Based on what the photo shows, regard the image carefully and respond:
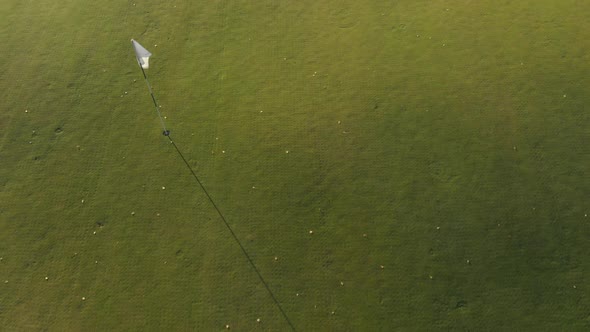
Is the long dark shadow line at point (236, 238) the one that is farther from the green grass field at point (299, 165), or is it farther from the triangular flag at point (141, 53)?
the triangular flag at point (141, 53)

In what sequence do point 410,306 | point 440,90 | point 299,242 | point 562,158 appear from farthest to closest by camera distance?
point 440,90, point 562,158, point 299,242, point 410,306

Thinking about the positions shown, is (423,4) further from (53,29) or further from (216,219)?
(53,29)

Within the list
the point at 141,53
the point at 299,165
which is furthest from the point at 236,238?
the point at 141,53

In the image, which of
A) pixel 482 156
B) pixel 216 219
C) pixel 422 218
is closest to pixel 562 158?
pixel 482 156

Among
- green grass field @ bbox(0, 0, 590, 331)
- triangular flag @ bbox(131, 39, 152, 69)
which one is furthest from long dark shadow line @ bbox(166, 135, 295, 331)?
triangular flag @ bbox(131, 39, 152, 69)

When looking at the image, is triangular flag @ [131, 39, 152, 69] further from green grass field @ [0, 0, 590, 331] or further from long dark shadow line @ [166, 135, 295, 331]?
long dark shadow line @ [166, 135, 295, 331]

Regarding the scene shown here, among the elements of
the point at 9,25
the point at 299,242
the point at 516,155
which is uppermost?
the point at 9,25

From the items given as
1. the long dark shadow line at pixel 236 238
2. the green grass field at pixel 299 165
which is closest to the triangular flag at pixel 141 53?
the green grass field at pixel 299 165

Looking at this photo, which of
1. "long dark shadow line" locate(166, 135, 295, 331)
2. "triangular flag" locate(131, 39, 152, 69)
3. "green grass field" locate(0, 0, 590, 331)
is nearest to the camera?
"triangular flag" locate(131, 39, 152, 69)
